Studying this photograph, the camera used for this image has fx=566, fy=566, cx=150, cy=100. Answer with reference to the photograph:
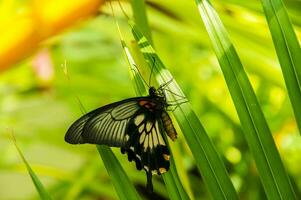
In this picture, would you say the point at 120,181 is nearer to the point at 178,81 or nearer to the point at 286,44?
the point at 286,44

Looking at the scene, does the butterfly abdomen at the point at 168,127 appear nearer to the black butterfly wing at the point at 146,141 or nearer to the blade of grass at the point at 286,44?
the black butterfly wing at the point at 146,141

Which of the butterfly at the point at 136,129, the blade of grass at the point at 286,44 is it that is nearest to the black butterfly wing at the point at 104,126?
the butterfly at the point at 136,129

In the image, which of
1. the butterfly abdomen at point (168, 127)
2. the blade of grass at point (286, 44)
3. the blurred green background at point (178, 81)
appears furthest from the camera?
the blurred green background at point (178, 81)

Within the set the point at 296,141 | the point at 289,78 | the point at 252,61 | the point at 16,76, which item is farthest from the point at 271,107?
the point at 289,78

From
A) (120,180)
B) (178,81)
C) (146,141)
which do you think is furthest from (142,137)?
(178,81)

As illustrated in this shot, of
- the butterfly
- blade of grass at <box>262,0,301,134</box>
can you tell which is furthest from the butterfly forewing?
blade of grass at <box>262,0,301,134</box>

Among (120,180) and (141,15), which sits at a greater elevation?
(141,15)

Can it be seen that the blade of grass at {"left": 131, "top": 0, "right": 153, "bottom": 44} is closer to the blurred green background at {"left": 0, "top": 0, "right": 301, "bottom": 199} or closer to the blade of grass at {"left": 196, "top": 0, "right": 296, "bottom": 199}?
the blade of grass at {"left": 196, "top": 0, "right": 296, "bottom": 199}

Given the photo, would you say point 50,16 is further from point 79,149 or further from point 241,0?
point 79,149
